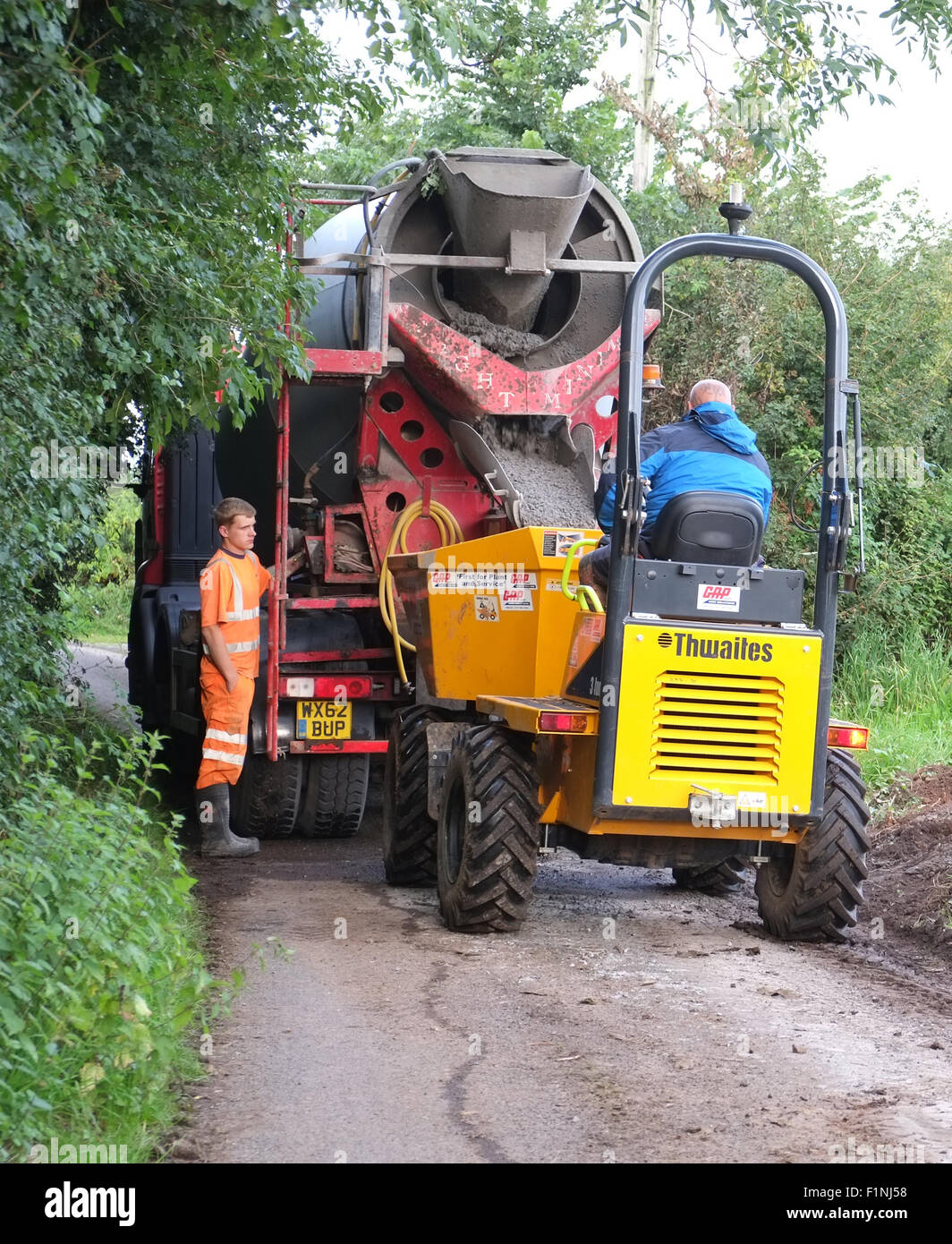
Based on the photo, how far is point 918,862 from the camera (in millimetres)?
7684

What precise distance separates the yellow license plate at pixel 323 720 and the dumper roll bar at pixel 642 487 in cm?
279

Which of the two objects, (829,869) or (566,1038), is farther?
(829,869)

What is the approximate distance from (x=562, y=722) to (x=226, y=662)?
2.72 meters

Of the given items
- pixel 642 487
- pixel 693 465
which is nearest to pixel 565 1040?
pixel 642 487

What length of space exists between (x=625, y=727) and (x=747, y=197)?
33.8 ft

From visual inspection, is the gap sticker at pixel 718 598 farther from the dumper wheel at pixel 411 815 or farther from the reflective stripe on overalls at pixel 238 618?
the reflective stripe on overalls at pixel 238 618

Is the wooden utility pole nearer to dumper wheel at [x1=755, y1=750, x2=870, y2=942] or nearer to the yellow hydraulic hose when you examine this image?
the yellow hydraulic hose

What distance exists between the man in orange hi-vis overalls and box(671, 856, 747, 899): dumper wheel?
2.31 metres

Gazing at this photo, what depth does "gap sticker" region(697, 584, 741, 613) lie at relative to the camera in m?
5.70

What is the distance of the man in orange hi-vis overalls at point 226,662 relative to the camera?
7875 millimetres

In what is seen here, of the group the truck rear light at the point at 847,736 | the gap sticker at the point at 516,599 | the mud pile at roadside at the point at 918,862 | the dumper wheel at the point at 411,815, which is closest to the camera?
the truck rear light at the point at 847,736

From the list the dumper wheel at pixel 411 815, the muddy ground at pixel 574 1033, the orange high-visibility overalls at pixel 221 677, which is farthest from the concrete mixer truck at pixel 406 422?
the muddy ground at pixel 574 1033

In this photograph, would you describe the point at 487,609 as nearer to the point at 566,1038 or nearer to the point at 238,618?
the point at 238,618
